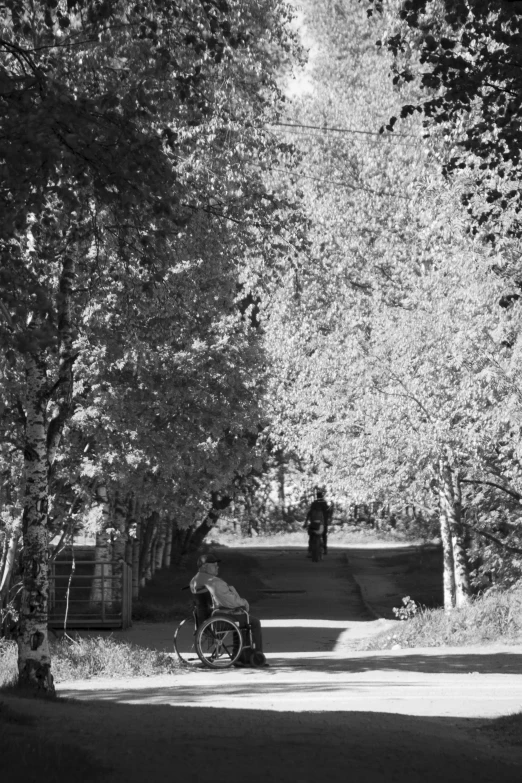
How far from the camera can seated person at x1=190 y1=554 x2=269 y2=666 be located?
55.2ft

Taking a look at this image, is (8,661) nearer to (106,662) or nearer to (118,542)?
(106,662)

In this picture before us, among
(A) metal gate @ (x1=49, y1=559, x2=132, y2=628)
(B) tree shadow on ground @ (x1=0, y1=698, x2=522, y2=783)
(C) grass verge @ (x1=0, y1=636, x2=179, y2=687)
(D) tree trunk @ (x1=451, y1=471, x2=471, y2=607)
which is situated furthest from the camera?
(D) tree trunk @ (x1=451, y1=471, x2=471, y2=607)

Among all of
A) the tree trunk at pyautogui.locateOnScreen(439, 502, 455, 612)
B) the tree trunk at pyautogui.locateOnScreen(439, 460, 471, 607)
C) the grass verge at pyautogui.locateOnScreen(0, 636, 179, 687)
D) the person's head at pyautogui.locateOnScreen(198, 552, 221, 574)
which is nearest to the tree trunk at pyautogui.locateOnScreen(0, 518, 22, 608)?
the grass verge at pyautogui.locateOnScreen(0, 636, 179, 687)

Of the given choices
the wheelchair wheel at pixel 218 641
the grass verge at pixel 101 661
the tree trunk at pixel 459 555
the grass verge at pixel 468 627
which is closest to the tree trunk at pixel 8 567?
the grass verge at pixel 101 661

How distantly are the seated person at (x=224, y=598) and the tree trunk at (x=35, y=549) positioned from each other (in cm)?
399

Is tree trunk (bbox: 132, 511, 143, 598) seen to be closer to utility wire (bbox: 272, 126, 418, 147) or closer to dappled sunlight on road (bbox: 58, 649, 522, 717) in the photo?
utility wire (bbox: 272, 126, 418, 147)

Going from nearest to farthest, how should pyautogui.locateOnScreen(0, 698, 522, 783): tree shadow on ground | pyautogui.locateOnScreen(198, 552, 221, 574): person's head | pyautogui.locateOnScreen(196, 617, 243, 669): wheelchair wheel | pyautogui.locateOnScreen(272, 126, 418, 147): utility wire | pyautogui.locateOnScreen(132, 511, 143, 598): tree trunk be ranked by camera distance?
pyautogui.locateOnScreen(0, 698, 522, 783): tree shadow on ground
pyautogui.locateOnScreen(196, 617, 243, 669): wheelchair wheel
pyautogui.locateOnScreen(198, 552, 221, 574): person's head
pyautogui.locateOnScreen(272, 126, 418, 147): utility wire
pyautogui.locateOnScreen(132, 511, 143, 598): tree trunk

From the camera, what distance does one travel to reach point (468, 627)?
21.6m

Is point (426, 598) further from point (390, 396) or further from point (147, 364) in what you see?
point (147, 364)

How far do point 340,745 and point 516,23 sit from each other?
556 centimetres

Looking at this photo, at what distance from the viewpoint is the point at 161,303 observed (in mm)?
15656

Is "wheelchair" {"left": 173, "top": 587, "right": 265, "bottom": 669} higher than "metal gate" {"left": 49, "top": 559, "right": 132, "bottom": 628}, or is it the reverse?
"metal gate" {"left": 49, "top": 559, "right": 132, "bottom": 628}

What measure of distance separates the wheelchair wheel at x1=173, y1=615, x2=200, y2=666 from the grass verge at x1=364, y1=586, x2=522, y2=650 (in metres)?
3.31

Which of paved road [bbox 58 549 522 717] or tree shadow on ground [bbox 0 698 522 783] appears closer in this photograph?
tree shadow on ground [bbox 0 698 522 783]
